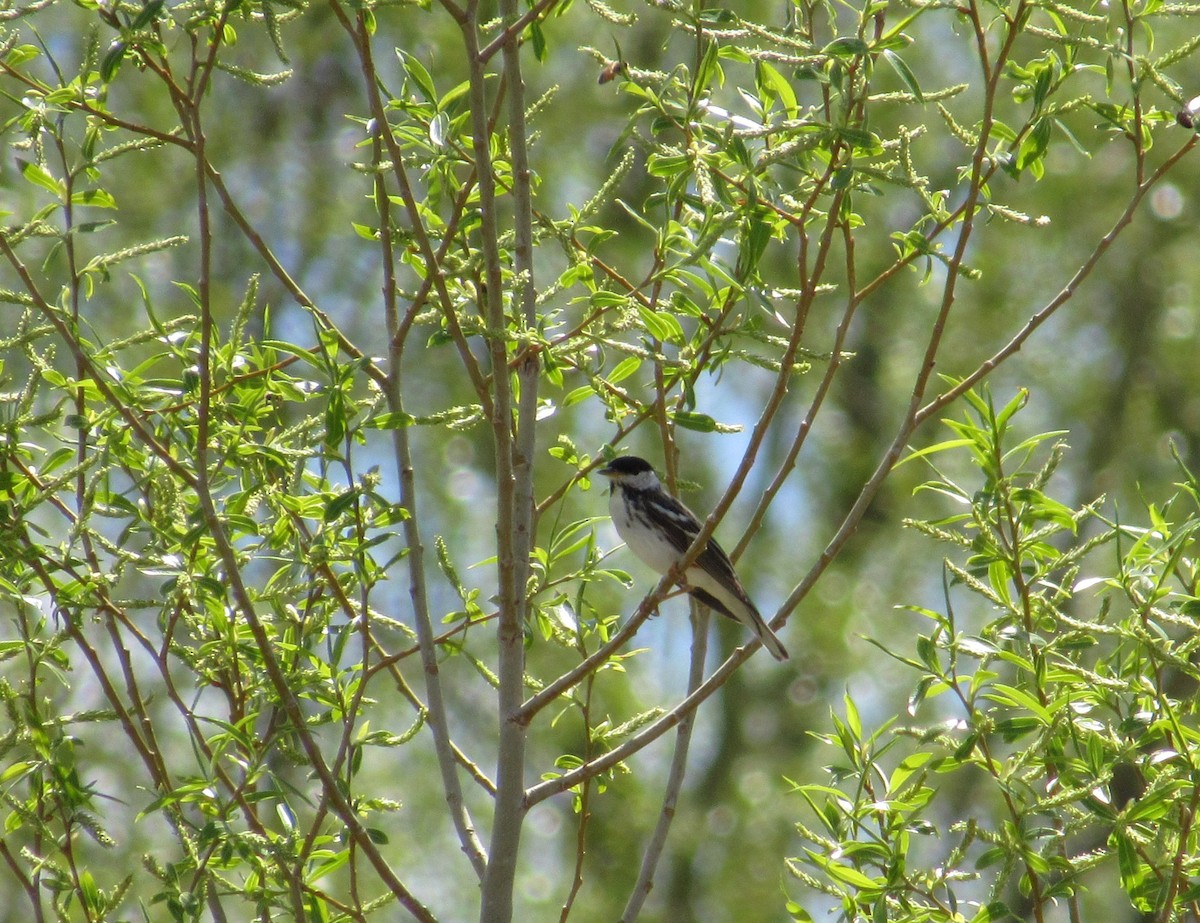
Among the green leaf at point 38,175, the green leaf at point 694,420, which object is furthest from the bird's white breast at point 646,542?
the green leaf at point 38,175

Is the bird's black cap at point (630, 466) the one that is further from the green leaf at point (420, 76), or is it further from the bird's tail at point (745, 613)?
the green leaf at point (420, 76)

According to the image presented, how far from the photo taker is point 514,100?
8.48 ft

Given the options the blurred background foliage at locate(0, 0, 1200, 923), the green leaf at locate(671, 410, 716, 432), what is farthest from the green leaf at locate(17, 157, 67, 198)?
the blurred background foliage at locate(0, 0, 1200, 923)

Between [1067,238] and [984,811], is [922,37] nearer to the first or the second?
[1067,238]

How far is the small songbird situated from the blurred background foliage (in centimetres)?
331

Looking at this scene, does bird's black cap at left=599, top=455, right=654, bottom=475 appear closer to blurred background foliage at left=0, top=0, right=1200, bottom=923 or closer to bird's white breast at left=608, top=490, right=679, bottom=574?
bird's white breast at left=608, top=490, right=679, bottom=574

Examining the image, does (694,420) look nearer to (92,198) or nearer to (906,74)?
(906,74)

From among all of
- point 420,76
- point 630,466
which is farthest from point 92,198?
point 630,466

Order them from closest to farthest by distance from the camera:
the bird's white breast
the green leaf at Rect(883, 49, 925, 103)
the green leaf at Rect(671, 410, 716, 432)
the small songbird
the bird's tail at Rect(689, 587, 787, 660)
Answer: the green leaf at Rect(883, 49, 925, 103)
the green leaf at Rect(671, 410, 716, 432)
the bird's tail at Rect(689, 587, 787, 660)
the small songbird
the bird's white breast

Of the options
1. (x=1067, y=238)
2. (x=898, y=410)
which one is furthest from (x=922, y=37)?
(x=898, y=410)

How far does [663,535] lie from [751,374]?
19.1ft

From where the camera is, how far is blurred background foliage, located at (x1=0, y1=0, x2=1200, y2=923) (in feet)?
32.2

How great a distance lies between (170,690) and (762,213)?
1525 millimetres

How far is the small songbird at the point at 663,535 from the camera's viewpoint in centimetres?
509
